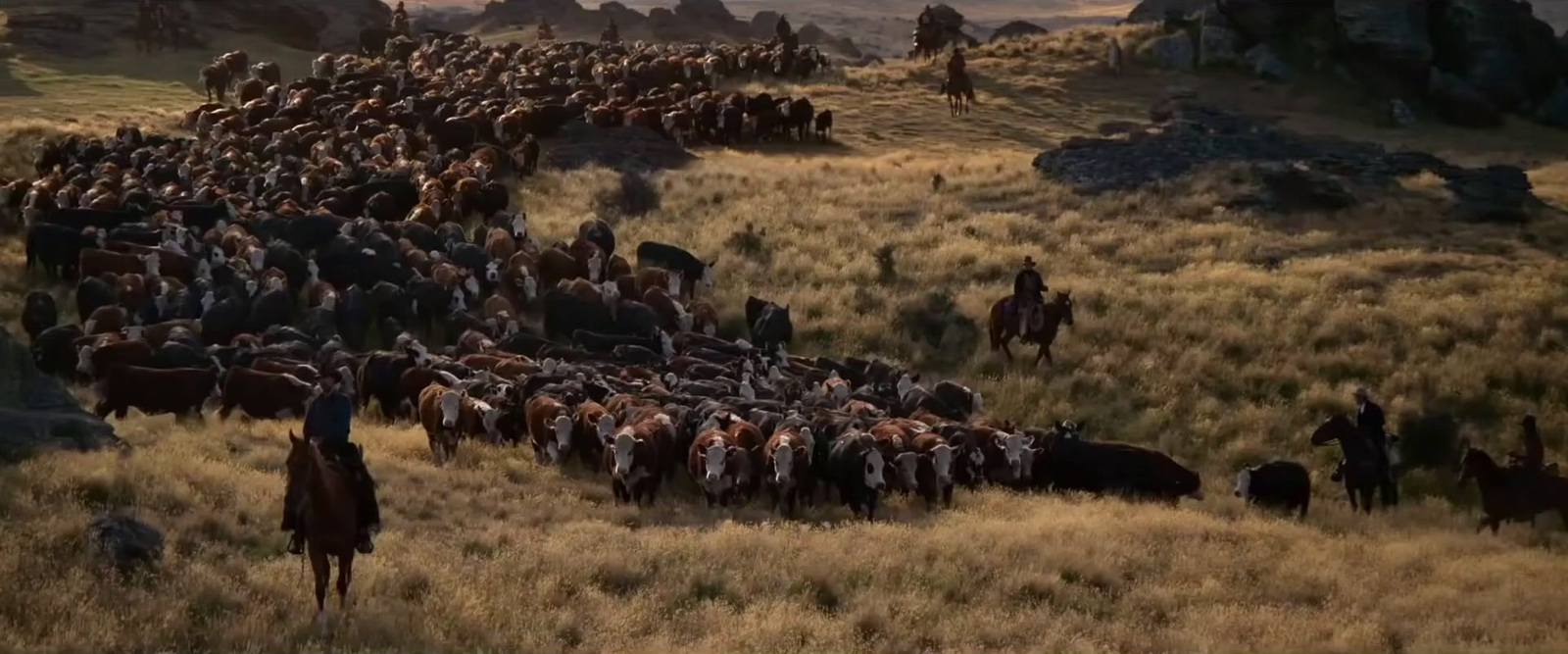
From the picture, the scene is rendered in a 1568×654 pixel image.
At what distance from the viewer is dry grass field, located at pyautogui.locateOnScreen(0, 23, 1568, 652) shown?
405 inches

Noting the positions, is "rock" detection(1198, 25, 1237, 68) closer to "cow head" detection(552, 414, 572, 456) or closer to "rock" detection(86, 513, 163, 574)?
"cow head" detection(552, 414, 572, 456)

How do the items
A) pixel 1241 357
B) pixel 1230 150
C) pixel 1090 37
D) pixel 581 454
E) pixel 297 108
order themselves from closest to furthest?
pixel 581 454, pixel 1241 357, pixel 1230 150, pixel 297 108, pixel 1090 37

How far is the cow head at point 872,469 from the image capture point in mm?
15352

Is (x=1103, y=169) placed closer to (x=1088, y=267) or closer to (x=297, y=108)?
(x=1088, y=267)

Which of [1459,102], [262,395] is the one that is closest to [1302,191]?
[1459,102]

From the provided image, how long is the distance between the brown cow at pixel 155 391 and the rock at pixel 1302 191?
21.8 meters

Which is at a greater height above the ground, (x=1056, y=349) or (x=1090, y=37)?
(x=1090, y=37)

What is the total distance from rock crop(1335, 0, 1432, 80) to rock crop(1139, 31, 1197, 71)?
4.93m

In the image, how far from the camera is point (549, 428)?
1667 cm

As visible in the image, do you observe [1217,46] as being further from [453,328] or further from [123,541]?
[123,541]

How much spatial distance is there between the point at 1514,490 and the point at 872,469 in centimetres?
711

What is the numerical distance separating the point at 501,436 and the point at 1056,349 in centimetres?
952

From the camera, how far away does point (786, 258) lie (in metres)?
27.8

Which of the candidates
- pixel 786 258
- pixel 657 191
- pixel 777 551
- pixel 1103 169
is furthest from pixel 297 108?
pixel 777 551
